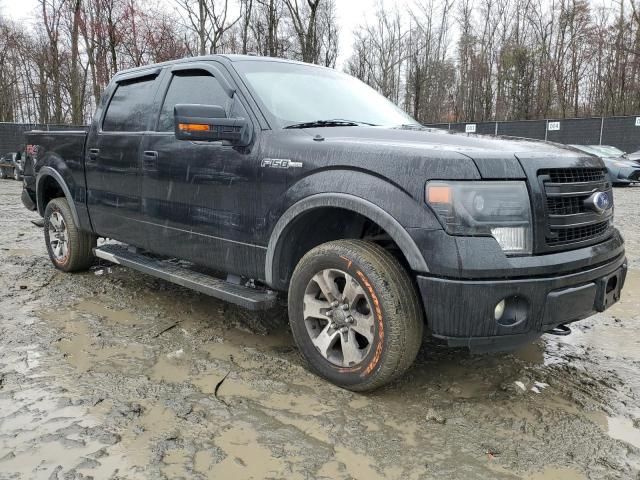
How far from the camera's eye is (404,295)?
8.48ft

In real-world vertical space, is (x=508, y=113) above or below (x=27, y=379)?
above

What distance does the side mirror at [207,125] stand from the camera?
9.94ft

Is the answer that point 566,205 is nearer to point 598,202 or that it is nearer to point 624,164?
point 598,202

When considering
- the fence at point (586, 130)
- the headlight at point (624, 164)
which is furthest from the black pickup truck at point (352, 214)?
the fence at point (586, 130)

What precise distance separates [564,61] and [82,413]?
128 ft

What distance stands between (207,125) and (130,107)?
1.71 meters

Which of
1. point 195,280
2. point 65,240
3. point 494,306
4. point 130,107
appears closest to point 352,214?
point 494,306

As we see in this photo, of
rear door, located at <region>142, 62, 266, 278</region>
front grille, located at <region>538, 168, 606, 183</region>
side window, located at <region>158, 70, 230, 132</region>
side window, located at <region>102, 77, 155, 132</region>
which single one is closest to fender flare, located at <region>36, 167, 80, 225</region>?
side window, located at <region>102, 77, 155, 132</region>

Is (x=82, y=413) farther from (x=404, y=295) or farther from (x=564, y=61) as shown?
(x=564, y=61)

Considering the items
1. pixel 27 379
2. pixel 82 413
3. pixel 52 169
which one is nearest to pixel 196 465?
pixel 82 413

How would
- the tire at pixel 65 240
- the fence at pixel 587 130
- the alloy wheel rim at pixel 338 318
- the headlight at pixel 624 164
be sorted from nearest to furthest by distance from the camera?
the alloy wheel rim at pixel 338 318 < the tire at pixel 65 240 < the headlight at pixel 624 164 < the fence at pixel 587 130

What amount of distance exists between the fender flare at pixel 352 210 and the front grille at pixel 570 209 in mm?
620

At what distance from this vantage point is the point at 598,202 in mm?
2732

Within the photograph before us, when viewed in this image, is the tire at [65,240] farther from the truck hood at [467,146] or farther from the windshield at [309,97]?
the truck hood at [467,146]
